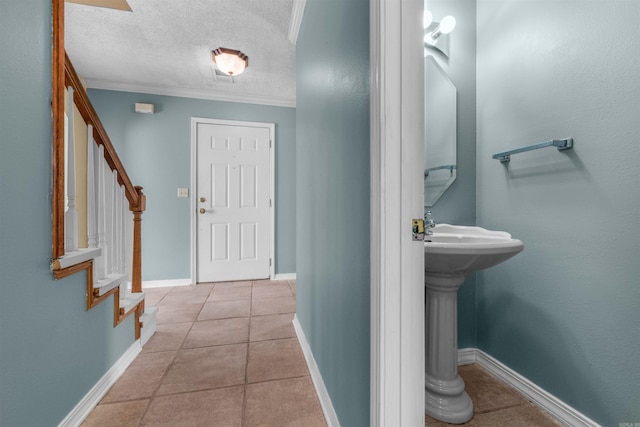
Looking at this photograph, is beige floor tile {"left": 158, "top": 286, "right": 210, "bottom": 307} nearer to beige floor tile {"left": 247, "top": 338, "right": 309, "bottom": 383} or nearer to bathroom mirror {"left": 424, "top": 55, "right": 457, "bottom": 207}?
beige floor tile {"left": 247, "top": 338, "right": 309, "bottom": 383}

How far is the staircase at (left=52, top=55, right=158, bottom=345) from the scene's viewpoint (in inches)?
46.9

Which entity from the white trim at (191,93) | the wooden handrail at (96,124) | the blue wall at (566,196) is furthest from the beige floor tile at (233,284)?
the blue wall at (566,196)

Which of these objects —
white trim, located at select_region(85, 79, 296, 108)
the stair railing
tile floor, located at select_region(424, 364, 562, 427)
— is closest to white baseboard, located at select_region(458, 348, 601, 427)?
tile floor, located at select_region(424, 364, 562, 427)

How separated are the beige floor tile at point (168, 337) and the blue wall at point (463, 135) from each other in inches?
72.8

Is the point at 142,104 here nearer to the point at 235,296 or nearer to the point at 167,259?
the point at 167,259

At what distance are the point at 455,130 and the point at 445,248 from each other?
0.90 metres

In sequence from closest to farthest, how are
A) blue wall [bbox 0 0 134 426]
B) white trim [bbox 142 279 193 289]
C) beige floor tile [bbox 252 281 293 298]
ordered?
1. blue wall [bbox 0 0 134 426]
2. beige floor tile [bbox 252 281 293 298]
3. white trim [bbox 142 279 193 289]

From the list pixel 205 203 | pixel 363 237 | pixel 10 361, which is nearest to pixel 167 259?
pixel 205 203

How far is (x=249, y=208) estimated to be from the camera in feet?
11.5

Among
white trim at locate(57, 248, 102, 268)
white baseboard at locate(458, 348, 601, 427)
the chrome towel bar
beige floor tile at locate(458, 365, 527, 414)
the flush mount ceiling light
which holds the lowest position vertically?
beige floor tile at locate(458, 365, 527, 414)

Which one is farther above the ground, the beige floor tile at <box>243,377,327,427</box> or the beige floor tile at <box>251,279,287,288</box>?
the beige floor tile at <box>251,279,287,288</box>

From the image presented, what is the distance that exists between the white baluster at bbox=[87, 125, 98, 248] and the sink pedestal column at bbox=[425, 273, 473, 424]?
1671 mm

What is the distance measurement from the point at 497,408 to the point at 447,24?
1.94 metres

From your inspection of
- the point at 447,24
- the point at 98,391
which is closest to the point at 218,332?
the point at 98,391
